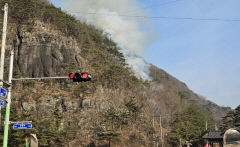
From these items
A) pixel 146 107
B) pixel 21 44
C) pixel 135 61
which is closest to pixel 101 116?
pixel 146 107

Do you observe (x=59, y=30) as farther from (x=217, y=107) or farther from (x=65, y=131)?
(x=217, y=107)

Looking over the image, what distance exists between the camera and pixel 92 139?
48125 mm

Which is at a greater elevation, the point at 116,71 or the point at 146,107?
the point at 116,71

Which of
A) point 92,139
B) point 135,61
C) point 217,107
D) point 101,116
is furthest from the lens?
point 217,107

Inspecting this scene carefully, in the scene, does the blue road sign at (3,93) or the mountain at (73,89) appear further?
the mountain at (73,89)

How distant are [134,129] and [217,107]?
100 meters

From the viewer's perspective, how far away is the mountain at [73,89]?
160 feet

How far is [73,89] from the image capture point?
187 feet

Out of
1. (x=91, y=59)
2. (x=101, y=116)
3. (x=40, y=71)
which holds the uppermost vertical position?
(x=91, y=59)

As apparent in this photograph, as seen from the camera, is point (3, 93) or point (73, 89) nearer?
point (3, 93)

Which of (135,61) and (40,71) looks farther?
(135,61)

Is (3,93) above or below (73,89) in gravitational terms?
below

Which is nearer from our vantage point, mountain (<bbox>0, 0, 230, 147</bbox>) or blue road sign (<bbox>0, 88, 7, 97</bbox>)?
blue road sign (<bbox>0, 88, 7, 97</bbox>)

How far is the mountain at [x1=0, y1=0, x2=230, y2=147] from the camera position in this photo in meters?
48.8
